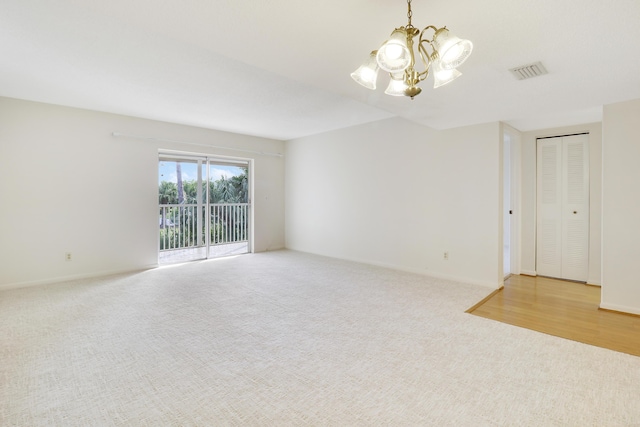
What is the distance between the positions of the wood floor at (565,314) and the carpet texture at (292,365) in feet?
0.73

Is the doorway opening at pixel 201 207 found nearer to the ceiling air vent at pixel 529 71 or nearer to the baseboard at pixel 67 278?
the baseboard at pixel 67 278

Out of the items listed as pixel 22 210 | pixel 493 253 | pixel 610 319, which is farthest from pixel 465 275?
pixel 22 210

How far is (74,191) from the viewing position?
4145 millimetres

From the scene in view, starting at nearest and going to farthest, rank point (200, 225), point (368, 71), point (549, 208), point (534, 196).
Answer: point (368, 71) → point (549, 208) → point (534, 196) → point (200, 225)

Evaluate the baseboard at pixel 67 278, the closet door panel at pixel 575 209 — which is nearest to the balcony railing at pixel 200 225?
the baseboard at pixel 67 278

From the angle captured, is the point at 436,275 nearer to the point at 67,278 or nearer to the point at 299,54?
the point at 299,54

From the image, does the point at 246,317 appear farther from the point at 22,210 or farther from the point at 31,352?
the point at 22,210

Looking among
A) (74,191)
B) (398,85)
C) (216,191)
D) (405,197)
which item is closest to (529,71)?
(398,85)

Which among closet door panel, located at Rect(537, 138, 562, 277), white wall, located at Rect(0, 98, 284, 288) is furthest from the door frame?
closet door panel, located at Rect(537, 138, 562, 277)

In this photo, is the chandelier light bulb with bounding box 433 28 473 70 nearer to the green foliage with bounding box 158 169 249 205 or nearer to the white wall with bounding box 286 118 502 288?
the white wall with bounding box 286 118 502 288

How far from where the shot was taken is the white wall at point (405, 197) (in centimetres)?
385

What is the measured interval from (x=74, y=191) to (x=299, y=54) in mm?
4023

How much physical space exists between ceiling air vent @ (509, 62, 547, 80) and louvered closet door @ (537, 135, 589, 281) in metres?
2.57

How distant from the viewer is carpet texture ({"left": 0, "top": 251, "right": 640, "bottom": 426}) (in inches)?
61.7
